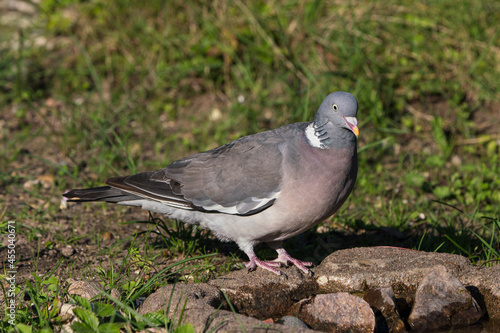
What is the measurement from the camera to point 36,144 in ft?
18.8

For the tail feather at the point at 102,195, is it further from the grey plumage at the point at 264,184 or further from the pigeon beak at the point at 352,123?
the pigeon beak at the point at 352,123

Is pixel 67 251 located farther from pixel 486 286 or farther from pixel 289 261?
pixel 486 286

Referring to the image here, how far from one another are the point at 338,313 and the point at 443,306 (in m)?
0.57

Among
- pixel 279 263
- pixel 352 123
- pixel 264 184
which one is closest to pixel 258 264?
pixel 279 263

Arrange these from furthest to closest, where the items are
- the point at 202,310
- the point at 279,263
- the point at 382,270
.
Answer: the point at 279,263 < the point at 382,270 < the point at 202,310

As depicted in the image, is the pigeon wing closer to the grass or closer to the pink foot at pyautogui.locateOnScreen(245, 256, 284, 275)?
the pink foot at pyautogui.locateOnScreen(245, 256, 284, 275)

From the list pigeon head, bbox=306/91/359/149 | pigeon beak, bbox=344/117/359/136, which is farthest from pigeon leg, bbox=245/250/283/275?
pigeon beak, bbox=344/117/359/136

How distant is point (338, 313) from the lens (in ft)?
9.69

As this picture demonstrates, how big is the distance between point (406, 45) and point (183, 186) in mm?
3493

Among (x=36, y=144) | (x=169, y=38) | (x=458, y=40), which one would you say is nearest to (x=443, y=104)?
(x=458, y=40)

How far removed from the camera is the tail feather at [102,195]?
3.78 meters

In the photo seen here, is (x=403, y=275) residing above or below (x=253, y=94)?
below

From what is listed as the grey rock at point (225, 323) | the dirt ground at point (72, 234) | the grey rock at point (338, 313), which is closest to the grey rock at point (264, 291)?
the grey rock at point (338, 313)

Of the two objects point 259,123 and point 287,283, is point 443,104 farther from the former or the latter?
point 287,283
